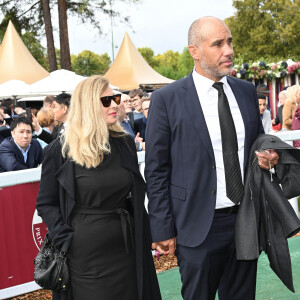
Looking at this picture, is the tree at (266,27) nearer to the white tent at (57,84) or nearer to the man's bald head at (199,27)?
the white tent at (57,84)

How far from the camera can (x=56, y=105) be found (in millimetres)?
5477

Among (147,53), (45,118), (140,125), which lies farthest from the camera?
(147,53)

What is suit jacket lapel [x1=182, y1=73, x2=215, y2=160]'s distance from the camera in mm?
2605

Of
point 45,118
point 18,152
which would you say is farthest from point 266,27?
point 18,152

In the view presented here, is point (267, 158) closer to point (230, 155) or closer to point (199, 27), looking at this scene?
point (230, 155)

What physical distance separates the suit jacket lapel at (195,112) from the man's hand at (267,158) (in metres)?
0.26

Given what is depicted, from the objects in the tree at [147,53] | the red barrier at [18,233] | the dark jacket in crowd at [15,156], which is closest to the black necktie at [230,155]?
the red barrier at [18,233]

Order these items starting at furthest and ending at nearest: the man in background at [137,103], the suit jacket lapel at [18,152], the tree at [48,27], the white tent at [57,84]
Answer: the tree at [48,27]
the white tent at [57,84]
the man in background at [137,103]
the suit jacket lapel at [18,152]

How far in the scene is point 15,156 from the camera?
5.18 m

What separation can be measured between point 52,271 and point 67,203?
405 mm

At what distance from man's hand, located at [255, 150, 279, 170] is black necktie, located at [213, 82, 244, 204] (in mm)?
130

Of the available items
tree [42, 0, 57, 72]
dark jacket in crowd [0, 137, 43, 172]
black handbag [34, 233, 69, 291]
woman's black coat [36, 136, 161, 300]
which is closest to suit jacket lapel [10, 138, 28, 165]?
dark jacket in crowd [0, 137, 43, 172]

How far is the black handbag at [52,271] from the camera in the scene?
2713 millimetres

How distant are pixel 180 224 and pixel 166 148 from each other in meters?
0.45
